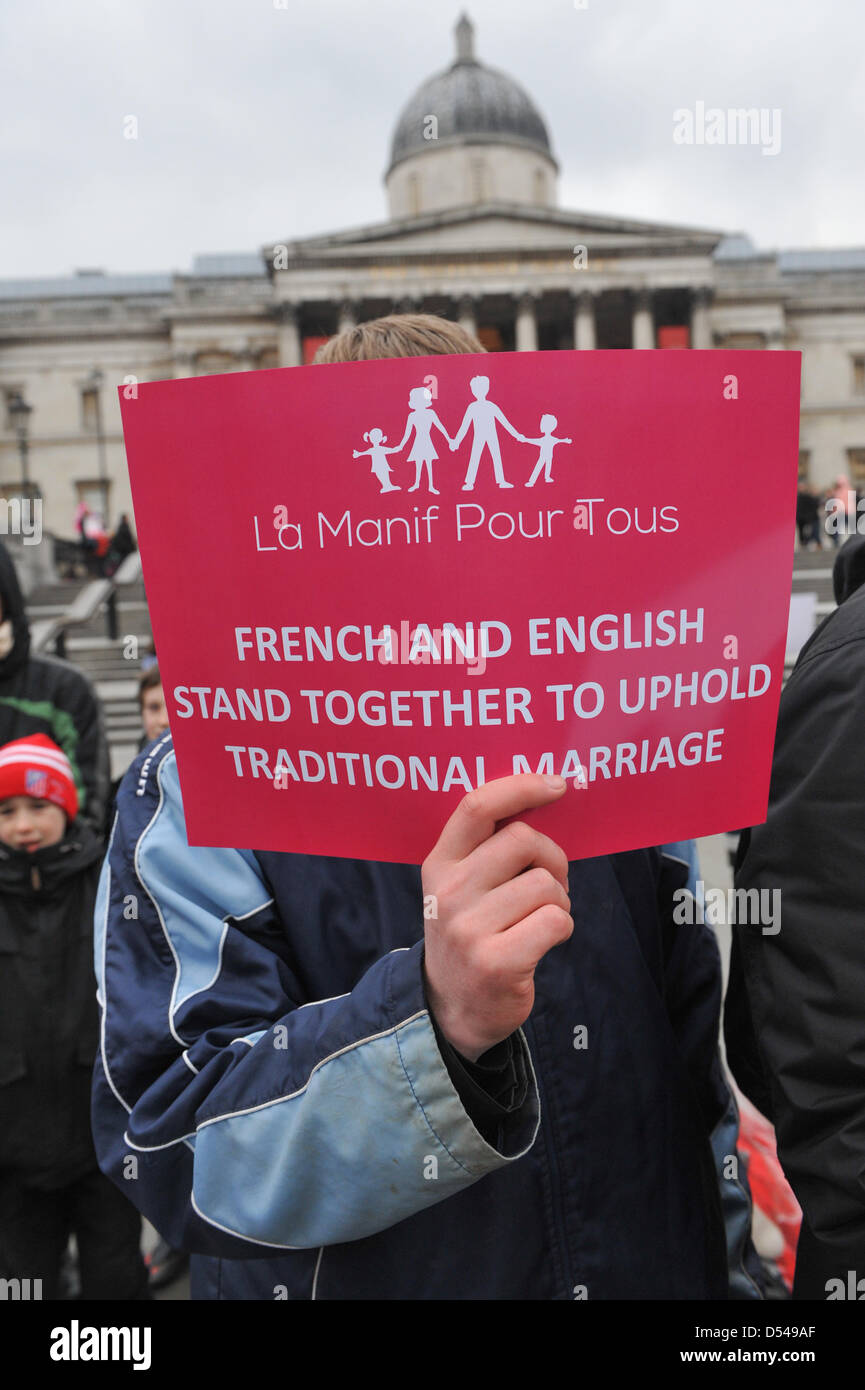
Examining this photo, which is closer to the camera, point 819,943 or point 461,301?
point 819,943

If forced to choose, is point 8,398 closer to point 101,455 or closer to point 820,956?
point 101,455

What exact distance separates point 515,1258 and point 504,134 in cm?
5188

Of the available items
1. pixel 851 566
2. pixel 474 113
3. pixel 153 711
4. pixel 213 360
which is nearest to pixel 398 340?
pixel 851 566

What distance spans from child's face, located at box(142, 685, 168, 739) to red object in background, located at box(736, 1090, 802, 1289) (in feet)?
8.84

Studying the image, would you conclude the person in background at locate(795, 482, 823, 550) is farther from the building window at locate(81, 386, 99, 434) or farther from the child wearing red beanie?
the building window at locate(81, 386, 99, 434)

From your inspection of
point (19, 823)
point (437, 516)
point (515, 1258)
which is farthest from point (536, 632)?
point (19, 823)

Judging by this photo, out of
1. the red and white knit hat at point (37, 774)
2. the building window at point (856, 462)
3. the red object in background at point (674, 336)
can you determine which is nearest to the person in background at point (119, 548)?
the red object in background at point (674, 336)

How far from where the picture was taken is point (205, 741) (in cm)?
121

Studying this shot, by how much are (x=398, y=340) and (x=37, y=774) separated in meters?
2.27

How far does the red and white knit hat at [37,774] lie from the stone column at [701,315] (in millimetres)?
41866

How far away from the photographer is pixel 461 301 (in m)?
40.3

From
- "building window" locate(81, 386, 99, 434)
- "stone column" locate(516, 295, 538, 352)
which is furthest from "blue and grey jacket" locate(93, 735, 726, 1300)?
"building window" locate(81, 386, 99, 434)

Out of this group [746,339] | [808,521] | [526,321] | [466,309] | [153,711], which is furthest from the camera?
[746,339]

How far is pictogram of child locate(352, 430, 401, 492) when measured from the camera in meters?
1.05
